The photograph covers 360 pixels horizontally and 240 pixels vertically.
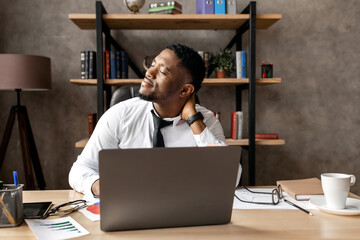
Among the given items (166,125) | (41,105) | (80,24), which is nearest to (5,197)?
(166,125)

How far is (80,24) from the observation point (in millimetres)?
2434

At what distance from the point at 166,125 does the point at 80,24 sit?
1.39 m

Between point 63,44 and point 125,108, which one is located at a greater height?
point 63,44

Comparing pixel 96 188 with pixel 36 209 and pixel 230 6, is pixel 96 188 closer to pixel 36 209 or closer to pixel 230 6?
pixel 36 209

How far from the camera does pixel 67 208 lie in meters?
0.93

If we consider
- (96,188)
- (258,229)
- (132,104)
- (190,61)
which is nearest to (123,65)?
(132,104)

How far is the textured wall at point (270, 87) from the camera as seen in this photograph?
2707 mm

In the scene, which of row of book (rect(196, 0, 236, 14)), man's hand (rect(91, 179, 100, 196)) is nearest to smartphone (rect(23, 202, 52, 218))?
man's hand (rect(91, 179, 100, 196))

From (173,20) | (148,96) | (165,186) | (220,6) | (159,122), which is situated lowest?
(165,186)

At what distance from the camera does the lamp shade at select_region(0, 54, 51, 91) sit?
2166 millimetres

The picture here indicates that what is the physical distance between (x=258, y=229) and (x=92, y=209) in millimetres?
465

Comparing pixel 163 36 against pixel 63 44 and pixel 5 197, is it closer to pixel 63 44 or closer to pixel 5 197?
pixel 63 44

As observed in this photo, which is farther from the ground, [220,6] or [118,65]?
[220,6]

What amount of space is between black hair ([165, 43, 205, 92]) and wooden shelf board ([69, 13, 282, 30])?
811 mm
